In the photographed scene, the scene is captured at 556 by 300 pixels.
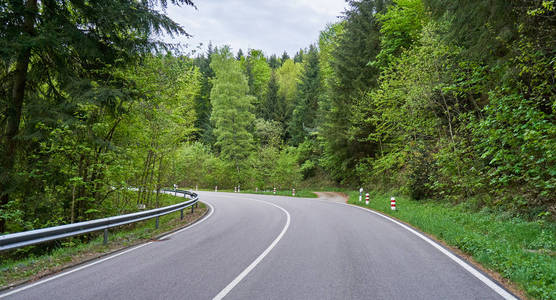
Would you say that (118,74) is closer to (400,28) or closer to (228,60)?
(400,28)

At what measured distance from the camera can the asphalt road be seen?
397 centimetres

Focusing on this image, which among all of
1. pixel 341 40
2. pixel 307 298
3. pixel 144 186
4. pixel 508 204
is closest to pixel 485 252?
pixel 307 298

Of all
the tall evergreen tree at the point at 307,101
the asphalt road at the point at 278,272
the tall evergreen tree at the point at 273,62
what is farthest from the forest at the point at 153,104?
the tall evergreen tree at the point at 273,62

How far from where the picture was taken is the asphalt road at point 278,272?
3.97 metres

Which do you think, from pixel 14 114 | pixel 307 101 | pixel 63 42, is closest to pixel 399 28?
pixel 307 101

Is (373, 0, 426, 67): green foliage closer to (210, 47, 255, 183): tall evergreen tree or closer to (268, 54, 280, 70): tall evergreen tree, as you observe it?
(210, 47, 255, 183): tall evergreen tree

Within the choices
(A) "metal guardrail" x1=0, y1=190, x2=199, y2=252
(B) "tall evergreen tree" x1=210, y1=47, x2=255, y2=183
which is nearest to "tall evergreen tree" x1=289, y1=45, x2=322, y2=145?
(B) "tall evergreen tree" x1=210, y1=47, x2=255, y2=183

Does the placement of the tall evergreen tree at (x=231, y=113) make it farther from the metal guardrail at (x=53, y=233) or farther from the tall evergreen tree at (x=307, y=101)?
the metal guardrail at (x=53, y=233)

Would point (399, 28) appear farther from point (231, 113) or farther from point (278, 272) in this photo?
point (278, 272)

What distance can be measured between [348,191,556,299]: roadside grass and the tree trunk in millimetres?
11454

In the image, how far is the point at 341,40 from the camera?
24891mm

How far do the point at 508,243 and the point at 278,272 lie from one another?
500cm

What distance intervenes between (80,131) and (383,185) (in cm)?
1902

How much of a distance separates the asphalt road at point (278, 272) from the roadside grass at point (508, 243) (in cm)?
43
